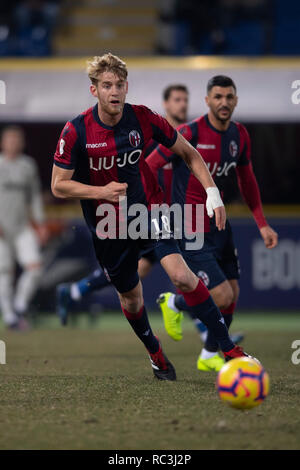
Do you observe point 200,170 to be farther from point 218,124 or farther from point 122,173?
point 218,124

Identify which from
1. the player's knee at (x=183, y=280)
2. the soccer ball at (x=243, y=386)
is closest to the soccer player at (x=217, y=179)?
the player's knee at (x=183, y=280)

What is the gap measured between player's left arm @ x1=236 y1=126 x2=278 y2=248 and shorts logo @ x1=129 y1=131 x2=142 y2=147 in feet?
4.90

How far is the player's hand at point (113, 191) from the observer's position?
5.90 meters

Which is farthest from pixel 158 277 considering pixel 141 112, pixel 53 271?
pixel 141 112

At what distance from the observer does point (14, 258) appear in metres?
14.3

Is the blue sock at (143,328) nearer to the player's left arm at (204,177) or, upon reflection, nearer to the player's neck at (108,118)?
the player's left arm at (204,177)

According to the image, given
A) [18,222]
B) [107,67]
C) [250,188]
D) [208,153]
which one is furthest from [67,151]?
[18,222]

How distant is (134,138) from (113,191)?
2.09ft

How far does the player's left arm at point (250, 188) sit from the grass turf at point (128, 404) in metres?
1.12

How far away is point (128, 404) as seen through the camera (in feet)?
19.1

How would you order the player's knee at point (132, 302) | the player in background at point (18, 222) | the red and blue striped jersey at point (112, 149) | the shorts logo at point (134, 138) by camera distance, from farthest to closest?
the player in background at point (18, 222)
the player's knee at point (132, 302)
the shorts logo at point (134, 138)
the red and blue striped jersey at point (112, 149)

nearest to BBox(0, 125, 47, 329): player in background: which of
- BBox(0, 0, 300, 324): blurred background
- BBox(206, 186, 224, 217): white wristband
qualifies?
BBox(0, 0, 300, 324): blurred background

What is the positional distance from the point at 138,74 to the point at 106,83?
792cm
